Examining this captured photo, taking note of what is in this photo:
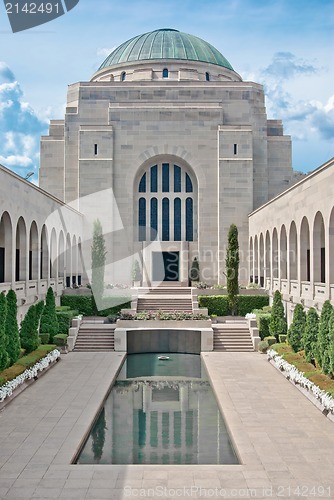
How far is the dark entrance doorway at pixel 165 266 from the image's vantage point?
41844 mm

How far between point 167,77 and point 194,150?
466 inches

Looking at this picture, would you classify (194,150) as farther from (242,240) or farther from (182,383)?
(182,383)

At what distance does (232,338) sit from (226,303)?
224 inches

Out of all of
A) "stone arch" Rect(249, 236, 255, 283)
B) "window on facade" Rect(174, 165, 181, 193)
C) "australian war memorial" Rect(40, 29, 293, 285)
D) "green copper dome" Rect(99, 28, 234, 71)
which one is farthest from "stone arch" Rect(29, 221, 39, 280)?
"green copper dome" Rect(99, 28, 234, 71)

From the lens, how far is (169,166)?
4250cm

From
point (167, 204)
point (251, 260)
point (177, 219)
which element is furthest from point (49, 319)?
point (251, 260)

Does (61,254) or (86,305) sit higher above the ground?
(61,254)

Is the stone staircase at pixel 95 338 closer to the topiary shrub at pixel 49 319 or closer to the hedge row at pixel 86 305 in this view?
the topiary shrub at pixel 49 319

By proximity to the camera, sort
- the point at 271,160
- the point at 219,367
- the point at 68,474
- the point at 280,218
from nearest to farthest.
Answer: the point at 68,474, the point at 219,367, the point at 280,218, the point at 271,160

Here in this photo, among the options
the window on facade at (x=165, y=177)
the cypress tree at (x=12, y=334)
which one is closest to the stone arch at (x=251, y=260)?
the window on facade at (x=165, y=177)

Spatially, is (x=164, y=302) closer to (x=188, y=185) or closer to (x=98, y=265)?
(x=98, y=265)

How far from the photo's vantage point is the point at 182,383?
19.8 meters

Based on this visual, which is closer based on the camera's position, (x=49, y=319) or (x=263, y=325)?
(x=49, y=319)

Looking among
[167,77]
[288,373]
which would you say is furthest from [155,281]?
[288,373]
